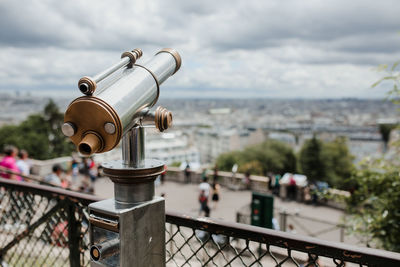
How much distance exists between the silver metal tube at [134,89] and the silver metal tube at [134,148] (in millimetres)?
117

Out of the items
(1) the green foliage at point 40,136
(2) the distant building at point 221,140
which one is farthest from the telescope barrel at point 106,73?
(2) the distant building at point 221,140

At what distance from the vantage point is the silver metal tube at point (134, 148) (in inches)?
62.4

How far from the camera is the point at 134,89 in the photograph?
4.85 feet

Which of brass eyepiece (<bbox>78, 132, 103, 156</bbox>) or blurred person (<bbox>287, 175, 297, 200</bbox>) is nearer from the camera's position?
brass eyepiece (<bbox>78, 132, 103, 156</bbox>)

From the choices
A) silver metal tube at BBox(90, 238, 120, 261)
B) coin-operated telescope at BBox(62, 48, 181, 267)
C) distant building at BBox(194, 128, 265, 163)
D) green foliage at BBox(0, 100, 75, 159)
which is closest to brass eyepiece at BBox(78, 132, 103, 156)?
coin-operated telescope at BBox(62, 48, 181, 267)

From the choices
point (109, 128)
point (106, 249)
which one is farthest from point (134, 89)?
point (106, 249)

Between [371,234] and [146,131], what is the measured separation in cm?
355

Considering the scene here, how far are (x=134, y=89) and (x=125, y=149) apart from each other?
31cm

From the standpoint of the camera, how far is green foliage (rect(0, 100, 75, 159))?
4669 cm

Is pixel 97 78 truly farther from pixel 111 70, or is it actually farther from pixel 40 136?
pixel 40 136

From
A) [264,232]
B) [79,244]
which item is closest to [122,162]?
[264,232]

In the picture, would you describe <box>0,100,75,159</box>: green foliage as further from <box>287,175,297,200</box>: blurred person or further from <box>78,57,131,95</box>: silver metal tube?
<box>78,57,131,95</box>: silver metal tube

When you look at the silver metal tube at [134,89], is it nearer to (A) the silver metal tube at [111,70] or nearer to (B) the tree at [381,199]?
(A) the silver metal tube at [111,70]

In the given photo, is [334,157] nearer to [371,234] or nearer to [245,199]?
[245,199]
